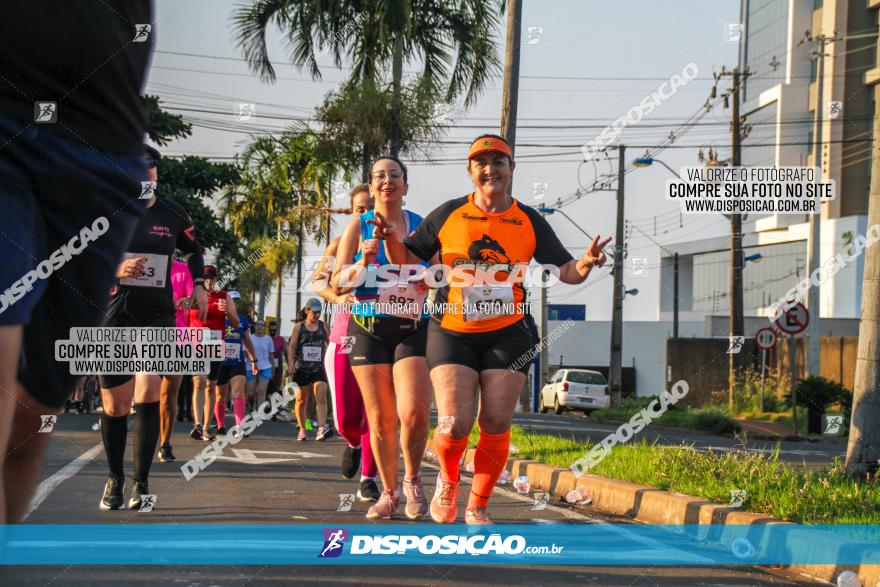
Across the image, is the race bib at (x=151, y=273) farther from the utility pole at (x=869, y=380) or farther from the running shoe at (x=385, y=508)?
the utility pole at (x=869, y=380)

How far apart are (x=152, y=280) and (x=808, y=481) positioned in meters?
4.50

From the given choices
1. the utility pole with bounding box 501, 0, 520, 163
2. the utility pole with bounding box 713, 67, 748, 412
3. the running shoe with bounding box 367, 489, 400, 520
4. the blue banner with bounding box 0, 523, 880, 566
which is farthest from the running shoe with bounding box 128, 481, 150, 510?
the utility pole with bounding box 713, 67, 748, 412

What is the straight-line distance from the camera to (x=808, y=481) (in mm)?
8102

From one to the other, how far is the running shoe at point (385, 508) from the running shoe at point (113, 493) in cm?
143

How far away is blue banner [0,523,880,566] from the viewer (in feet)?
18.1

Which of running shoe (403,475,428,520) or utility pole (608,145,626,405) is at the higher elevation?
utility pole (608,145,626,405)

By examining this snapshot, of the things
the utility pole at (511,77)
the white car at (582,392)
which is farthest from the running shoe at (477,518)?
the white car at (582,392)

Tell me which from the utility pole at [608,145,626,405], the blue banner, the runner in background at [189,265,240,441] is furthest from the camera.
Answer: the utility pole at [608,145,626,405]

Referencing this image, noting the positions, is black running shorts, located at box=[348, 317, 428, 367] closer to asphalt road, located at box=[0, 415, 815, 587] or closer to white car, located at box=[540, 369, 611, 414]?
asphalt road, located at box=[0, 415, 815, 587]

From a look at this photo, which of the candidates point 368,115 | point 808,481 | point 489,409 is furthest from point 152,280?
point 368,115

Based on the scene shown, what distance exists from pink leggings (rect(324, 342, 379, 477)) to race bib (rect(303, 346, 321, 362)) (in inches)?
298

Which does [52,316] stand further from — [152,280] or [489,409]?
[152,280]

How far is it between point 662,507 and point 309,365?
8.34m

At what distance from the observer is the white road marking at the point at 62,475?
758 cm
